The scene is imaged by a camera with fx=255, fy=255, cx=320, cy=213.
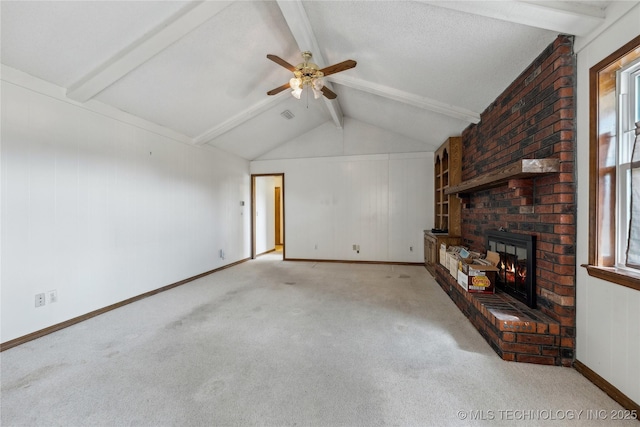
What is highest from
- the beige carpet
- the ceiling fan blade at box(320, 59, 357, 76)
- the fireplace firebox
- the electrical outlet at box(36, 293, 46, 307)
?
the ceiling fan blade at box(320, 59, 357, 76)

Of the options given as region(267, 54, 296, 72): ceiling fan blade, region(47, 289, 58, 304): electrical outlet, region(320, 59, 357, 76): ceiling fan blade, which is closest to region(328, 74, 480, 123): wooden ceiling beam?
region(320, 59, 357, 76): ceiling fan blade

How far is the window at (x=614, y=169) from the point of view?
4.99ft

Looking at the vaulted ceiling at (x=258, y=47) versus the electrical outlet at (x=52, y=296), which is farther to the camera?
the electrical outlet at (x=52, y=296)

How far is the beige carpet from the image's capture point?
1444 millimetres

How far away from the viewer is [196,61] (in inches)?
114

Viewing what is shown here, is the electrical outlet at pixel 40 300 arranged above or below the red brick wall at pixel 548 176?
below

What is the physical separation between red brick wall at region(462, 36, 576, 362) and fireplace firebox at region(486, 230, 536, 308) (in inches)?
2.1

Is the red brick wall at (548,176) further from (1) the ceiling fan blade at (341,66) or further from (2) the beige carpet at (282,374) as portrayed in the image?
(1) the ceiling fan blade at (341,66)

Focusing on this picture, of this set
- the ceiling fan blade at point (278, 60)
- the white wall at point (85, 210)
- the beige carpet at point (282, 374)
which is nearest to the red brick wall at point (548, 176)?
the beige carpet at point (282, 374)

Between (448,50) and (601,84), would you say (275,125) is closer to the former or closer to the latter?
(448,50)

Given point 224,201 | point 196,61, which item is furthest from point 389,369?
point 224,201

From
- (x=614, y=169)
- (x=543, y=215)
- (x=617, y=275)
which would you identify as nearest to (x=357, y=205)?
(x=543, y=215)

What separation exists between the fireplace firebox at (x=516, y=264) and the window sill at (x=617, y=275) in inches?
19.5

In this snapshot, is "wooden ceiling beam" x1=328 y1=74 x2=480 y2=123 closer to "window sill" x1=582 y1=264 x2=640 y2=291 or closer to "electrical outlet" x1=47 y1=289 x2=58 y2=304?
"window sill" x1=582 y1=264 x2=640 y2=291
